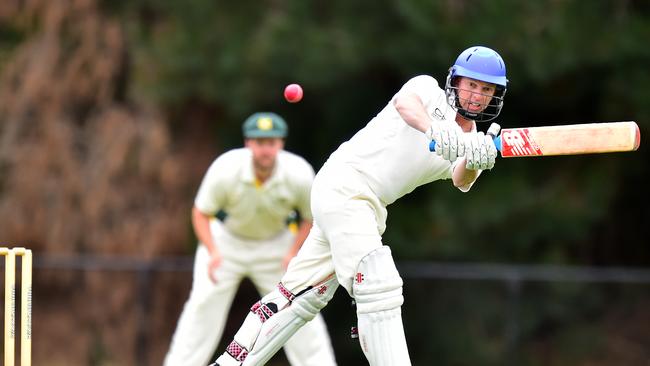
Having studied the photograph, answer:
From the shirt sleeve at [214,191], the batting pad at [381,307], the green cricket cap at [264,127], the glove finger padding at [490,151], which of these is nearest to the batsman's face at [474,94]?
the glove finger padding at [490,151]

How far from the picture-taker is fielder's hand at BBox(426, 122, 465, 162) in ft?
13.3

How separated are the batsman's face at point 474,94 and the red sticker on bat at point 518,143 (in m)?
0.18

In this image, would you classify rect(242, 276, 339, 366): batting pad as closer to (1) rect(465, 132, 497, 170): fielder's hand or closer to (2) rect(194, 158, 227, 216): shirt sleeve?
(1) rect(465, 132, 497, 170): fielder's hand

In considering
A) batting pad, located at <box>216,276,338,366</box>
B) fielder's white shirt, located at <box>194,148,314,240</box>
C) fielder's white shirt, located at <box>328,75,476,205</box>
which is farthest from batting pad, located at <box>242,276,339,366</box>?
fielder's white shirt, located at <box>194,148,314,240</box>

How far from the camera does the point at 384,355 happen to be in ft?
13.9

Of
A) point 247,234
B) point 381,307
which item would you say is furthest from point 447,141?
point 247,234

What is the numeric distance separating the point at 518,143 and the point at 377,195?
552 millimetres

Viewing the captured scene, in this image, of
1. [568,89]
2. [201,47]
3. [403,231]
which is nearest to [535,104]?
[568,89]

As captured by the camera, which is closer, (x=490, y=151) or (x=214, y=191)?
(x=490, y=151)

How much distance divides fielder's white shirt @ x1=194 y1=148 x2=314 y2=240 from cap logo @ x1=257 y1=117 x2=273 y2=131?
0.23m

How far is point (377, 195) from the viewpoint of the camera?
443 cm

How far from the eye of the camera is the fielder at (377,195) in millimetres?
4242

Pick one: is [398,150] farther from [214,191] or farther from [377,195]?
[214,191]

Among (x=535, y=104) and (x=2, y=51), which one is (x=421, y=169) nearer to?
(x=535, y=104)
